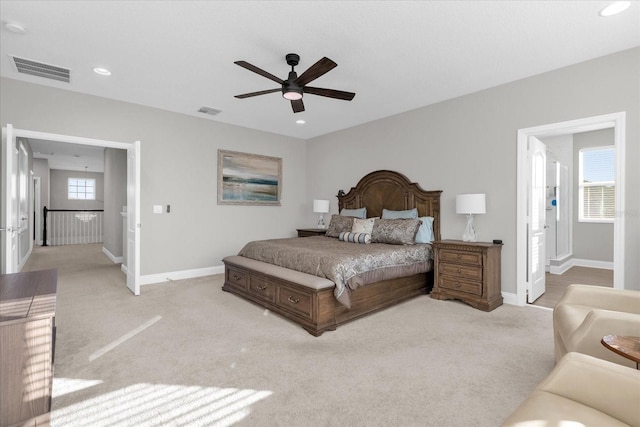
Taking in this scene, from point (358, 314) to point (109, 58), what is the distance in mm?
3709

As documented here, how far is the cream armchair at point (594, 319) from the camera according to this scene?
1.64 meters

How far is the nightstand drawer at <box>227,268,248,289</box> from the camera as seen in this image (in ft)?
13.3

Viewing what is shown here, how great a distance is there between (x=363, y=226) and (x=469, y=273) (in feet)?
5.06

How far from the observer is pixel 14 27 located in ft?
9.07

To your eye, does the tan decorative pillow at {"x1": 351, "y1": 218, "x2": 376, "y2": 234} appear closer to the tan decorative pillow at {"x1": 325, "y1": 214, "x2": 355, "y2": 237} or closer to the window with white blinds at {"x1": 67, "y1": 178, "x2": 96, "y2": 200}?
the tan decorative pillow at {"x1": 325, "y1": 214, "x2": 355, "y2": 237}

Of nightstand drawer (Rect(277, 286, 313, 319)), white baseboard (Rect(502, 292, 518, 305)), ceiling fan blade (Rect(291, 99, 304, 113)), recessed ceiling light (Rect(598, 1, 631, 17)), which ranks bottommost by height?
white baseboard (Rect(502, 292, 518, 305))

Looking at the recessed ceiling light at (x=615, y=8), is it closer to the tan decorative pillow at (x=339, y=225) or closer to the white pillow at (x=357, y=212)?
the tan decorative pillow at (x=339, y=225)

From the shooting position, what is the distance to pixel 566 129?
356 cm

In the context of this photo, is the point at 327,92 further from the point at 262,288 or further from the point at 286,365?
the point at 286,365

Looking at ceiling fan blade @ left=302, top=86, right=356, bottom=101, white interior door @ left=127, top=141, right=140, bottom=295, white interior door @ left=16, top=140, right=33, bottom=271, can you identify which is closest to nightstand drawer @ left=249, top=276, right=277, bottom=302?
white interior door @ left=127, top=141, right=140, bottom=295

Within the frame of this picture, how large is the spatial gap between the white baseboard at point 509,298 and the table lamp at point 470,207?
75 centimetres

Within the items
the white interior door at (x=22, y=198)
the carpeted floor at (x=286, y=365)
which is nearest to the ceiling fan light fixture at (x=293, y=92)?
the carpeted floor at (x=286, y=365)

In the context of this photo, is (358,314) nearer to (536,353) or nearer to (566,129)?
(536,353)

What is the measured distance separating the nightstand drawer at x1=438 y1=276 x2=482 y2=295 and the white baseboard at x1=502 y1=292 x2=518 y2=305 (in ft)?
1.67
